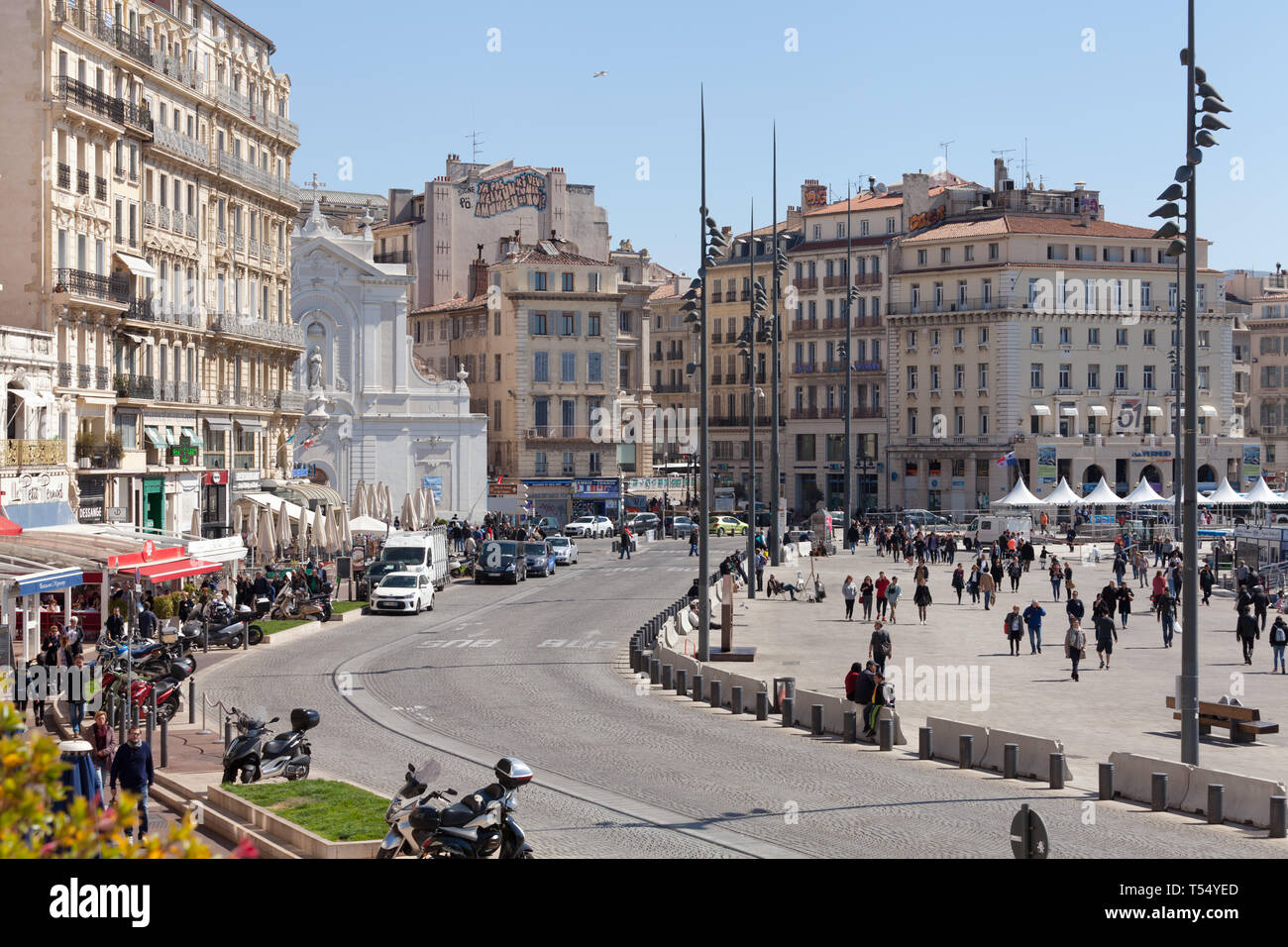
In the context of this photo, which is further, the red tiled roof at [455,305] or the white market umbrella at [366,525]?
the red tiled roof at [455,305]

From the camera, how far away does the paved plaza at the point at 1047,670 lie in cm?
2416

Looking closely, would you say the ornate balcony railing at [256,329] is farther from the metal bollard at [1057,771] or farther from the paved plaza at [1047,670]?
the metal bollard at [1057,771]

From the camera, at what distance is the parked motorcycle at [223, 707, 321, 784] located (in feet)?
63.6

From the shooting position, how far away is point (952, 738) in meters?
22.4

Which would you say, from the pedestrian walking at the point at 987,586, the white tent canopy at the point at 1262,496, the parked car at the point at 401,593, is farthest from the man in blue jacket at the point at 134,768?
the white tent canopy at the point at 1262,496

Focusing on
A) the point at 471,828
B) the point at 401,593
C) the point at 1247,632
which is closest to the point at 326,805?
the point at 471,828

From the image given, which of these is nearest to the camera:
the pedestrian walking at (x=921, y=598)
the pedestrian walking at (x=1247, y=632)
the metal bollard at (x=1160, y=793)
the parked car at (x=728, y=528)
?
the metal bollard at (x=1160, y=793)

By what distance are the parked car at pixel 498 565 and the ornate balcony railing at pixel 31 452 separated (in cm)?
1578

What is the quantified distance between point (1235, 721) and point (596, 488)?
67.3 m

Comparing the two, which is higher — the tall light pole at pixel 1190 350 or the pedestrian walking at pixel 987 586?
the tall light pole at pixel 1190 350

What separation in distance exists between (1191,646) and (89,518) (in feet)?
108

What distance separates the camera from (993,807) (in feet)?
61.1
